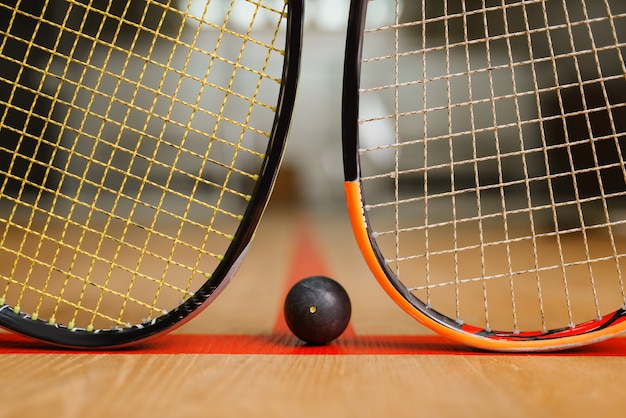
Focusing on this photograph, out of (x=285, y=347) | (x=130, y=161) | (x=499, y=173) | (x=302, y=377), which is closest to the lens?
(x=302, y=377)

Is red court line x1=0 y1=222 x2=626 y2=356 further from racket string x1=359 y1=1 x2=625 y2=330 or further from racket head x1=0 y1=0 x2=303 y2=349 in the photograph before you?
racket string x1=359 y1=1 x2=625 y2=330

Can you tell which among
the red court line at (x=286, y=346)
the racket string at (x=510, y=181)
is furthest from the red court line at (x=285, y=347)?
the racket string at (x=510, y=181)

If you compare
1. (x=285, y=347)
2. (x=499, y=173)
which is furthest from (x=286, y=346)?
(x=499, y=173)

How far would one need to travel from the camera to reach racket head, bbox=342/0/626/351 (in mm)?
1253

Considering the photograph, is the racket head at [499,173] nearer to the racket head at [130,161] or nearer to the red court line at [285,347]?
the red court line at [285,347]

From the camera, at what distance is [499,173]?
1229 mm

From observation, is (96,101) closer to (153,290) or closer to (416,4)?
(416,4)

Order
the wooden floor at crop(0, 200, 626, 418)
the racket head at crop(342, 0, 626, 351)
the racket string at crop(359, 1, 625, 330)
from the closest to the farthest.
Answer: the wooden floor at crop(0, 200, 626, 418) → the racket head at crop(342, 0, 626, 351) → the racket string at crop(359, 1, 625, 330)

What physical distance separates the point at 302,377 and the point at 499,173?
21.2 inches

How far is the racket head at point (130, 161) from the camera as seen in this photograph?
1256 millimetres

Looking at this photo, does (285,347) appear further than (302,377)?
Yes

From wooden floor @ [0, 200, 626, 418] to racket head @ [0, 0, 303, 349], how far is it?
0.12m

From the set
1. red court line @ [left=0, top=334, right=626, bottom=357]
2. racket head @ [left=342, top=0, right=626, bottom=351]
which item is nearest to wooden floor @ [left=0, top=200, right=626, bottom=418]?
red court line @ [left=0, top=334, right=626, bottom=357]

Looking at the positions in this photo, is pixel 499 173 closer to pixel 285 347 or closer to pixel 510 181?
pixel 285 347
